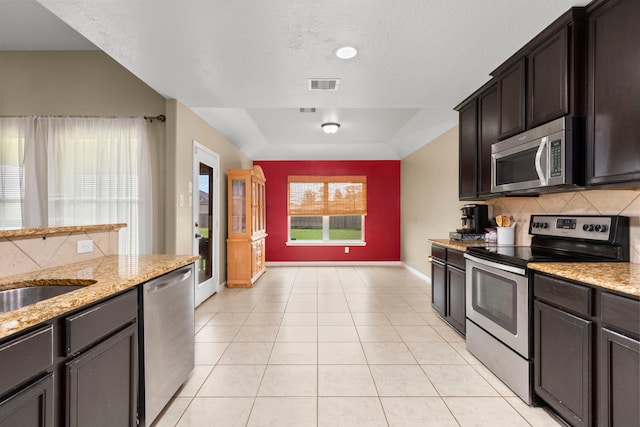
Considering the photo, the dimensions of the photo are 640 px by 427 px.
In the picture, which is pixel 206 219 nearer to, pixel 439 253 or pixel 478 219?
pixel 439 253

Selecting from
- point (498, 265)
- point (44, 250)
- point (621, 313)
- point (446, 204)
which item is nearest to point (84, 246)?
point (44, 250)

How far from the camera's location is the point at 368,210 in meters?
6.94

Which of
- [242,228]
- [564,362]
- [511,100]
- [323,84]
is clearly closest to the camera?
[564,362]

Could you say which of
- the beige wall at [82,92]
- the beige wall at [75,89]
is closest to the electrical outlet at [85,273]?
the beige wall at [82,92]

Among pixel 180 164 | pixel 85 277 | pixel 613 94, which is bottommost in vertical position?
pixel 85 277

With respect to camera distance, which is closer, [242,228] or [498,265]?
[498,265]

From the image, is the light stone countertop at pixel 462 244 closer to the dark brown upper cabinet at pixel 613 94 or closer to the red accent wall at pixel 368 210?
the dark brown upper cabinet at pixel 613 94

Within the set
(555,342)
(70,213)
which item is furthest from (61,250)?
(555,342)

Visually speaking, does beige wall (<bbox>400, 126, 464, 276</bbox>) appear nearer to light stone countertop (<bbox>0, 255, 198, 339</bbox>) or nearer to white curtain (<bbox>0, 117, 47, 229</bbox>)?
light stone countertop (<bbox>0, 255, 198, 339</bbox>)

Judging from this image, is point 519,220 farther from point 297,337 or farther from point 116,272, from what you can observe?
point 116,272

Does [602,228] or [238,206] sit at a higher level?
[238,206]

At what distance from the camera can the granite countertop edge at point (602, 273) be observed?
52.1 inches

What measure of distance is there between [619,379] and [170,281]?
245 cm

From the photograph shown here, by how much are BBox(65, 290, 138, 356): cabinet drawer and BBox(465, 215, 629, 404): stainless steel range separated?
93.8 inches
